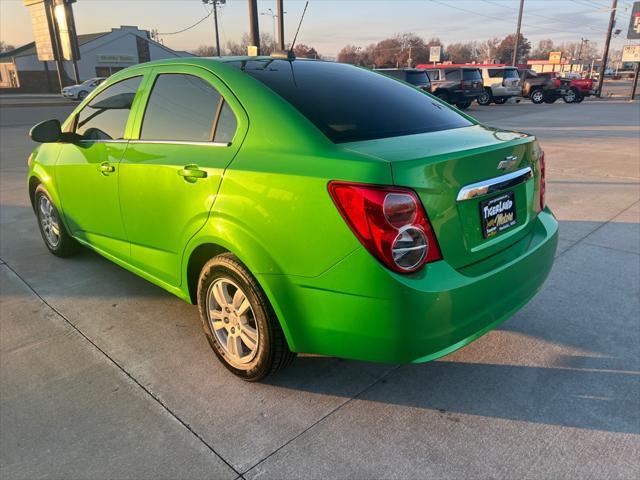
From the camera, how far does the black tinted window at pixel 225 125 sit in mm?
2486

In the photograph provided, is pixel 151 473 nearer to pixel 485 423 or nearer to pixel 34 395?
pixel 34 395

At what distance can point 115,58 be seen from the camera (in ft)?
194

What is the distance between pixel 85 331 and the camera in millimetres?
3164

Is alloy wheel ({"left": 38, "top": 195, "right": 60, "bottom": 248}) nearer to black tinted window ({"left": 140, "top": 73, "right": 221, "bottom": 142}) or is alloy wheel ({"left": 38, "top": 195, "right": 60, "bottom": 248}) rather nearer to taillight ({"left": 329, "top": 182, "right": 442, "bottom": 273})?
black tinted window ({"left": 140, "top": 73, "right": 221, "bottom": 142})

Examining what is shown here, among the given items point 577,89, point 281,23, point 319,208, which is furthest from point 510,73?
point 319,208

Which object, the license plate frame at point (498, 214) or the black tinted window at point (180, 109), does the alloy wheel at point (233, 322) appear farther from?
the license plate frame at point (498, 214)

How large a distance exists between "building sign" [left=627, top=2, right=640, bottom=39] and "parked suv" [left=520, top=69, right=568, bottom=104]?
584 centimetres

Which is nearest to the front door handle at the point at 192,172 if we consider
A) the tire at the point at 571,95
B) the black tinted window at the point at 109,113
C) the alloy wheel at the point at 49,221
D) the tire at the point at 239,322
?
the tire at the point at 239,322

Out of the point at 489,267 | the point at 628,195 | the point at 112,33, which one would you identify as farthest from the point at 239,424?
the point at 112,33

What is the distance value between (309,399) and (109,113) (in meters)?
2.41

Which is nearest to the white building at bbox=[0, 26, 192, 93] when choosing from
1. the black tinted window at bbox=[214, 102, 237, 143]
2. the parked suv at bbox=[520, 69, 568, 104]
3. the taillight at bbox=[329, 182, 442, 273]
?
the parked suv at bbox=[520, 69, 568, 104]

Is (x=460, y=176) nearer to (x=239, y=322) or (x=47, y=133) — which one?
(x=239, y=322)

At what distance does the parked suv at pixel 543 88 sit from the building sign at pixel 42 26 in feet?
79.3

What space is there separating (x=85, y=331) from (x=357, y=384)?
1.82 m
